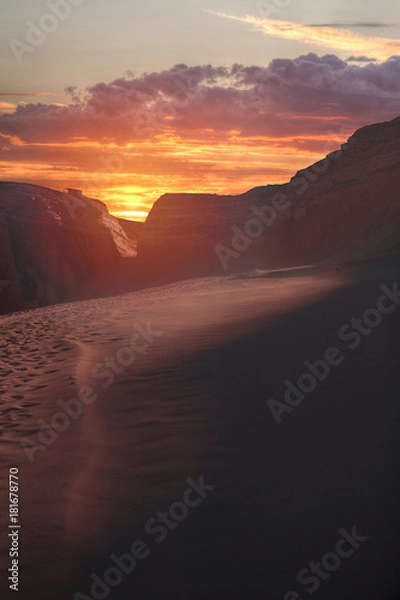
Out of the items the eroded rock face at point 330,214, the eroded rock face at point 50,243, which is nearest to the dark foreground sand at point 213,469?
the eroded rock face at point 330,214

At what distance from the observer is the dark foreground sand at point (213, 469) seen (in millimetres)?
4379

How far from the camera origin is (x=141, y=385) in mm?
8984

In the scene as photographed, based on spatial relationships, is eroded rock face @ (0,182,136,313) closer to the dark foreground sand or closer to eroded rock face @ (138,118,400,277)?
eroded rock face @ (138,118,400,277)

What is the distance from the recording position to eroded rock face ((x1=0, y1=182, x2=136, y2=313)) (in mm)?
66812

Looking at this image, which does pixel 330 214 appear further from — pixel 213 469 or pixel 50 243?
pixel 213 469

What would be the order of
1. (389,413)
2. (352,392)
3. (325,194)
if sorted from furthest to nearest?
(325,194)
(352,392)
(389,413)

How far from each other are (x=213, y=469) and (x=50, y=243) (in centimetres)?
6878

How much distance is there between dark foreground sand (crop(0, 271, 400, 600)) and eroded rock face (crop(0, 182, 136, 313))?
5678cm

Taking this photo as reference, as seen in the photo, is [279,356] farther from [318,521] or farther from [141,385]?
[318,521]

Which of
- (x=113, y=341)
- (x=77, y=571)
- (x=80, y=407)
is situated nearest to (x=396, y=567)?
(x=77, y=571)

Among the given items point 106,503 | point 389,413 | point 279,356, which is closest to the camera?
point 106,503

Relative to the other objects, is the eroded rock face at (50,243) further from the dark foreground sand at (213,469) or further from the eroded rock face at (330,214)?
the dark foreground sand at (213,469)

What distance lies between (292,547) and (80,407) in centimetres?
442

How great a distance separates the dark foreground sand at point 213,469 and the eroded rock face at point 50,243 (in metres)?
56.8
